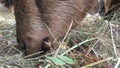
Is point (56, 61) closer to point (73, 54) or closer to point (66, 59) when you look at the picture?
point (66, 59)

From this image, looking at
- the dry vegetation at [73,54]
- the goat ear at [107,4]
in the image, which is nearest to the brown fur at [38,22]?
the dry vegetation at [73,54]

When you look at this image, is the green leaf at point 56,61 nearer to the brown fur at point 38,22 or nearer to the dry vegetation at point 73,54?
the dry vegetation at point 73,54

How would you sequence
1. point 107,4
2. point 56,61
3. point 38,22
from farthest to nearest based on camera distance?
point 107,4 < point 38,22 < point 56,61

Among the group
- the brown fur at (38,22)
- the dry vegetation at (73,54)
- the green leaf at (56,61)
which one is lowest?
the dry vegetation at (73,54)

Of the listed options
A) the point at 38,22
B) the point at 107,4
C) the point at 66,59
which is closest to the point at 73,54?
the point at 66,59

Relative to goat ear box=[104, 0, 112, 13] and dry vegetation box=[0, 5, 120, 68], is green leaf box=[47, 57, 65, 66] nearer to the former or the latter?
dry vegetation box=[0, 5, 120, 68]

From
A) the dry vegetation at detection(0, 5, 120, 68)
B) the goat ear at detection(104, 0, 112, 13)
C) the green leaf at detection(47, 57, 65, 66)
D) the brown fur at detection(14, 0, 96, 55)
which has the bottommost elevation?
the goat ear at detection(104, 0, 112, 13)

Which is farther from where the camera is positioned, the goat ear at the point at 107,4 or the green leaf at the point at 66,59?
the goat ear at the point at 107,4

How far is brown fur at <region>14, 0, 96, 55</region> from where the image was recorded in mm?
2129

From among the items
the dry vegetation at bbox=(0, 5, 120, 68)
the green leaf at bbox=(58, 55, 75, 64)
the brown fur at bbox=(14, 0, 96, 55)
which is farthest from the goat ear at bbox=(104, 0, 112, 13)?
the green leaf at bbox=(58, 55, 75, 64)

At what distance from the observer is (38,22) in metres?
2.14

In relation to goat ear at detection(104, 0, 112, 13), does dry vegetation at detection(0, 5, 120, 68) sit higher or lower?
higher

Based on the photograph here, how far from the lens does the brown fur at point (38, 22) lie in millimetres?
2129

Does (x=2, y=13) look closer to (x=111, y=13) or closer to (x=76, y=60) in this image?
(x=111, y=13)
